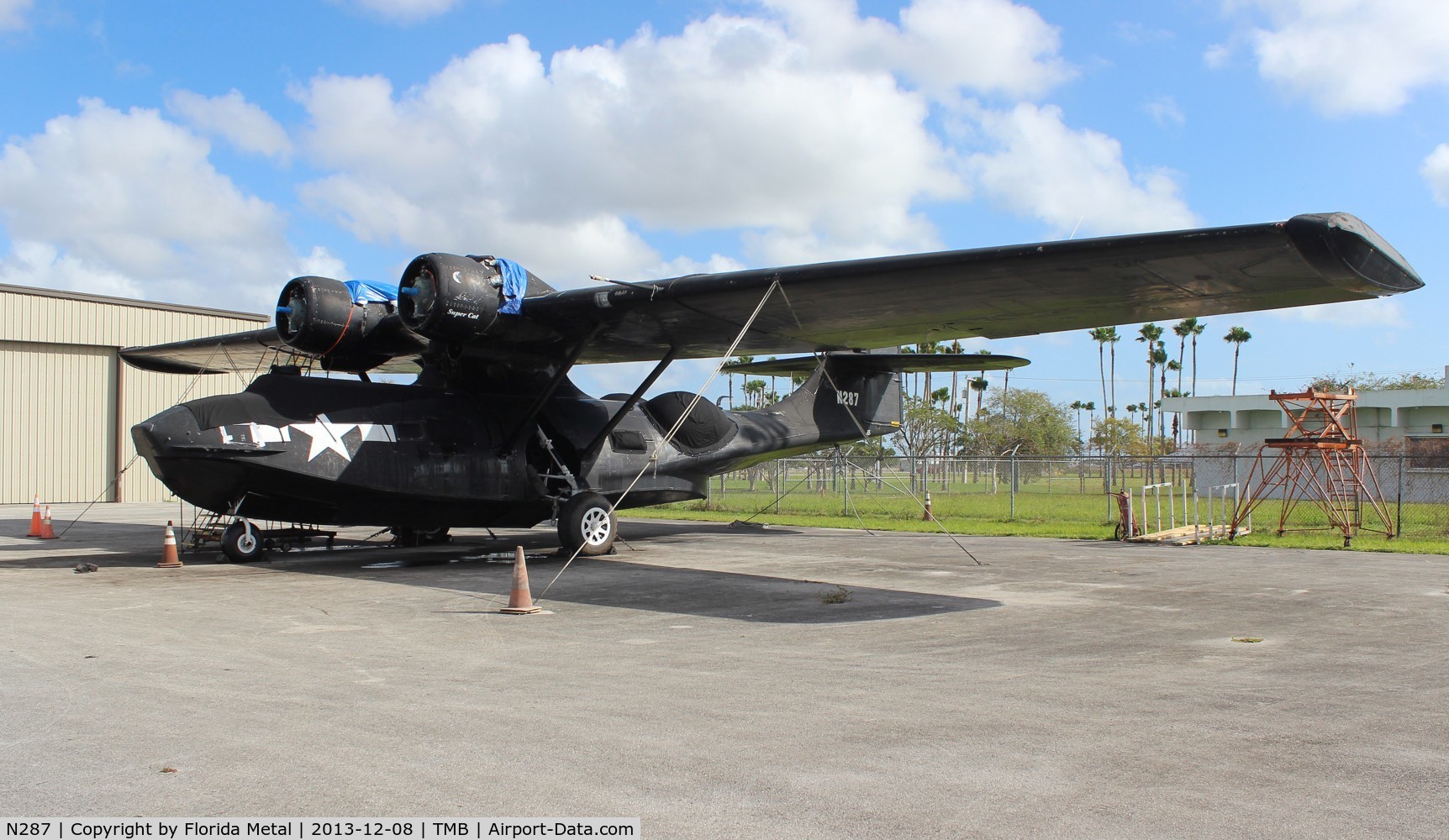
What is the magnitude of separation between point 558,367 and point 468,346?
151cm

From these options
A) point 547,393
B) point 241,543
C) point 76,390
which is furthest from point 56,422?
point 547,393

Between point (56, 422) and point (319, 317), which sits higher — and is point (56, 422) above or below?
below

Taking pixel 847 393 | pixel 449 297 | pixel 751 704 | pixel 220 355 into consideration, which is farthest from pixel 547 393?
pixel 220 355

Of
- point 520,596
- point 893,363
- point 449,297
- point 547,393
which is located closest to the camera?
point 520,596

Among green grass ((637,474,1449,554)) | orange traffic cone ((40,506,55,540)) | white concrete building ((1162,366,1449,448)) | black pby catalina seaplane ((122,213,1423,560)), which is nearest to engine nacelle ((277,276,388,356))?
black pby catalina seaplane ((122,213,1423,560))

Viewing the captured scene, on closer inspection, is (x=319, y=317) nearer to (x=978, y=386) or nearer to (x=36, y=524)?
(x=36, y=524)

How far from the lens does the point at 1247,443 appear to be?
63.5 metres

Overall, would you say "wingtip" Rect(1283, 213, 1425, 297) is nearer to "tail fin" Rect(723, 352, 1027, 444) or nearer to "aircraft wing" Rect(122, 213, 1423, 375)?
"aircraft wing" Rect(122, 213, 1423, 375)

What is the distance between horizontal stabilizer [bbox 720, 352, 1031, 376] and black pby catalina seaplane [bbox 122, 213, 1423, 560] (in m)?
0.14

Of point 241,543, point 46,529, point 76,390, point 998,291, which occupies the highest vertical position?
point 76,390

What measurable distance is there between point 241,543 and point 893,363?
42.1 ft

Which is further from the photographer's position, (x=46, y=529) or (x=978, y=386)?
(x=978, y=386)

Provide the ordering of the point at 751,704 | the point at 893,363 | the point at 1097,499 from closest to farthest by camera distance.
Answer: the point at 751,704
the point at 893,363
the point at 1097,499

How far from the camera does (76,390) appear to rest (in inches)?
1460
